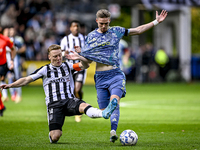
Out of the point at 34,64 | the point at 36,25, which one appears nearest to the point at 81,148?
the point at 34,64

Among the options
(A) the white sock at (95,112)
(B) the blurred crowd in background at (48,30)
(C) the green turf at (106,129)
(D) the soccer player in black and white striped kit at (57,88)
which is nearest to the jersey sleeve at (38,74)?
(D) the soccer player in black and white striped kit at (57,88)

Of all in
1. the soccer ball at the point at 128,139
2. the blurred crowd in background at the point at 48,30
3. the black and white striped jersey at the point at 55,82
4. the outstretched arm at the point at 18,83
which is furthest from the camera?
the blurred crowd in background at the point at 48,30

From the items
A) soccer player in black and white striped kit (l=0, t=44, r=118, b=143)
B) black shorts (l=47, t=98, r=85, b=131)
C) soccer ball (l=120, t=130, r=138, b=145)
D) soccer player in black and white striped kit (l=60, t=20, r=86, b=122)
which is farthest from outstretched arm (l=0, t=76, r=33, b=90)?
soccer player in black and white striped kit (l=60, t=20, r=86, b=122)

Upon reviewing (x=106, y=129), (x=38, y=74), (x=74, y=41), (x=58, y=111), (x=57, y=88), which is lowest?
(x=106, y=129)

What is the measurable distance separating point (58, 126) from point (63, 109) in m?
Result: 0.31

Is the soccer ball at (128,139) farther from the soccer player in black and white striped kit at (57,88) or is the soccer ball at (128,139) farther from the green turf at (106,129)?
the soccer player in black and white striped kit at (57,88)

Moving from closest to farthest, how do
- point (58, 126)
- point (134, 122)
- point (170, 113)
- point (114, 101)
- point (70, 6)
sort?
point (114, 101) < point (58, 126) < point (134, 122) < point (170, 113) < point (70, 6)

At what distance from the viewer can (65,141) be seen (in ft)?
22.6

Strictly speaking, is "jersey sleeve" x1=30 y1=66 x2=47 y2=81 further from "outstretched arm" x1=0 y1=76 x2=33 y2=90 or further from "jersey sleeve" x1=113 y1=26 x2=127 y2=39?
"jersey sleeve" x1=113 y1=26 x2=127 y2=39

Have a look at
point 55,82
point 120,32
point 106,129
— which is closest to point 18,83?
point 55,82

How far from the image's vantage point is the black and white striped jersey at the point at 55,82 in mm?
6906

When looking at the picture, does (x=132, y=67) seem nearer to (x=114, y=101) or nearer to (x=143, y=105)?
(x=143, y=105)

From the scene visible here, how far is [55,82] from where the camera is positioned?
6.97 m

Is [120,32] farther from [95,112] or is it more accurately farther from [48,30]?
[48,30]
